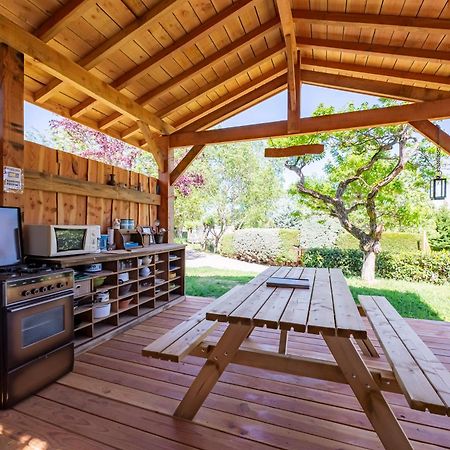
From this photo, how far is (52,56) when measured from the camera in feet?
8.61

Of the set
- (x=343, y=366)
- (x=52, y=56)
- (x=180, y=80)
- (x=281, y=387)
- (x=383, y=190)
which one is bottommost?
(x=281, y=387)

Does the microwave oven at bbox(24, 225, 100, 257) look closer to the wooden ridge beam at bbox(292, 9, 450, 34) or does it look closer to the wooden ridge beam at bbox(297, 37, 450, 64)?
the wooden ridge beam at bbox(292, 9, 450, 34)

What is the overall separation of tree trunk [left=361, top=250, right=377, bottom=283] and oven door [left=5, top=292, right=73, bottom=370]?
5.83 metres

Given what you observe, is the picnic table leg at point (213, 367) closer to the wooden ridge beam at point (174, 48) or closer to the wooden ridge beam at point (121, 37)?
the wooden ridge beam at point (121, 37)

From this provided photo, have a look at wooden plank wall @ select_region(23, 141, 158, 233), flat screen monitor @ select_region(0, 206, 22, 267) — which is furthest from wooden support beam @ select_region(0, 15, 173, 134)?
flat screen monitor @ select_region(0, 206, 22, 267)

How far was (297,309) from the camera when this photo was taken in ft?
5.59

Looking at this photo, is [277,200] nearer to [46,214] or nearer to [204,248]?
[204,248]

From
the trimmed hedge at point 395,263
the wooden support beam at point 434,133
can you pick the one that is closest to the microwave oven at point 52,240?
the wooden support beam at point 434,133

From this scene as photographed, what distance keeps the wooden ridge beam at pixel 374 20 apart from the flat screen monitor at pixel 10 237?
3238 millimetres

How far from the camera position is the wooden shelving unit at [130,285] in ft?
9.23

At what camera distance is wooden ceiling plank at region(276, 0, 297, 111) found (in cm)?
263

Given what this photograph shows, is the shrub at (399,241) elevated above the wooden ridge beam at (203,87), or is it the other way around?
the wooden ridge beam at (203,87)

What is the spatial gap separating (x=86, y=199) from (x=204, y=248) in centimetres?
889

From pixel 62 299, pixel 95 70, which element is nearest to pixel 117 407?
pixel 62 299
